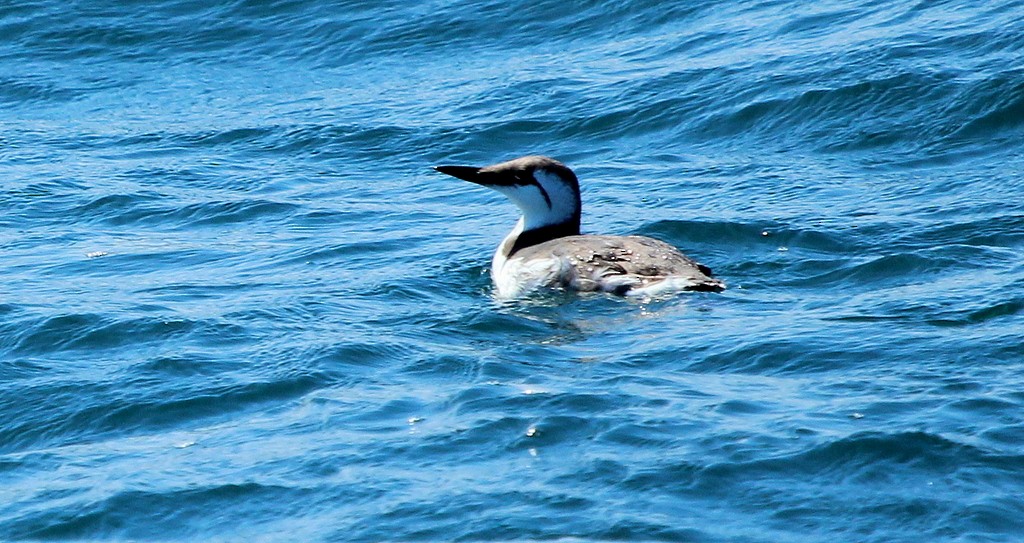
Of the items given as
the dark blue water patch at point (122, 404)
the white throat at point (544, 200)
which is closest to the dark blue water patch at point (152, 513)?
the dark blue water patch at point (122, 404)

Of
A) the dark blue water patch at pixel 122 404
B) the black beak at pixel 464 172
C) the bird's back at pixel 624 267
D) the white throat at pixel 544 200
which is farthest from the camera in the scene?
the white throat at pixel 544 200

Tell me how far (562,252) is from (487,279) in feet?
2.31

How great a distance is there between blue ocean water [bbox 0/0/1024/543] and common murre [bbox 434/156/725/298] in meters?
0.12

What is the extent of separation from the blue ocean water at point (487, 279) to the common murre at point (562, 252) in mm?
125

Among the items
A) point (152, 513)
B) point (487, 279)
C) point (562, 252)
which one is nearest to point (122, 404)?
point (152, 513)

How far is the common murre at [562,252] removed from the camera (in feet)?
25.2

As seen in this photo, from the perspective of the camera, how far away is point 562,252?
806 cm

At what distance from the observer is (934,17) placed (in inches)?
501

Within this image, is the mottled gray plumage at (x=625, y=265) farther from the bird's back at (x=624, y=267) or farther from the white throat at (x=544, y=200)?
the white throat at (x=544, y=200)

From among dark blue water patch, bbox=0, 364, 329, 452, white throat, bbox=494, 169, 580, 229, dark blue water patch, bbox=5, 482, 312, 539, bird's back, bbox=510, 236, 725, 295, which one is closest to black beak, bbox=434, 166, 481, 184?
white throat, bbox=494, 169, 580, 229

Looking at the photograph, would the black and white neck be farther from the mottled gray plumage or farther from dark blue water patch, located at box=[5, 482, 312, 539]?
dark blue water patch, located at box=[5, 482, 312, 539]

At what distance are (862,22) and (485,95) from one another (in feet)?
10.4

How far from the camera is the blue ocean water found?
5133 mm

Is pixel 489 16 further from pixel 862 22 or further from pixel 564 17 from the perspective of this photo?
pixel 862 22
